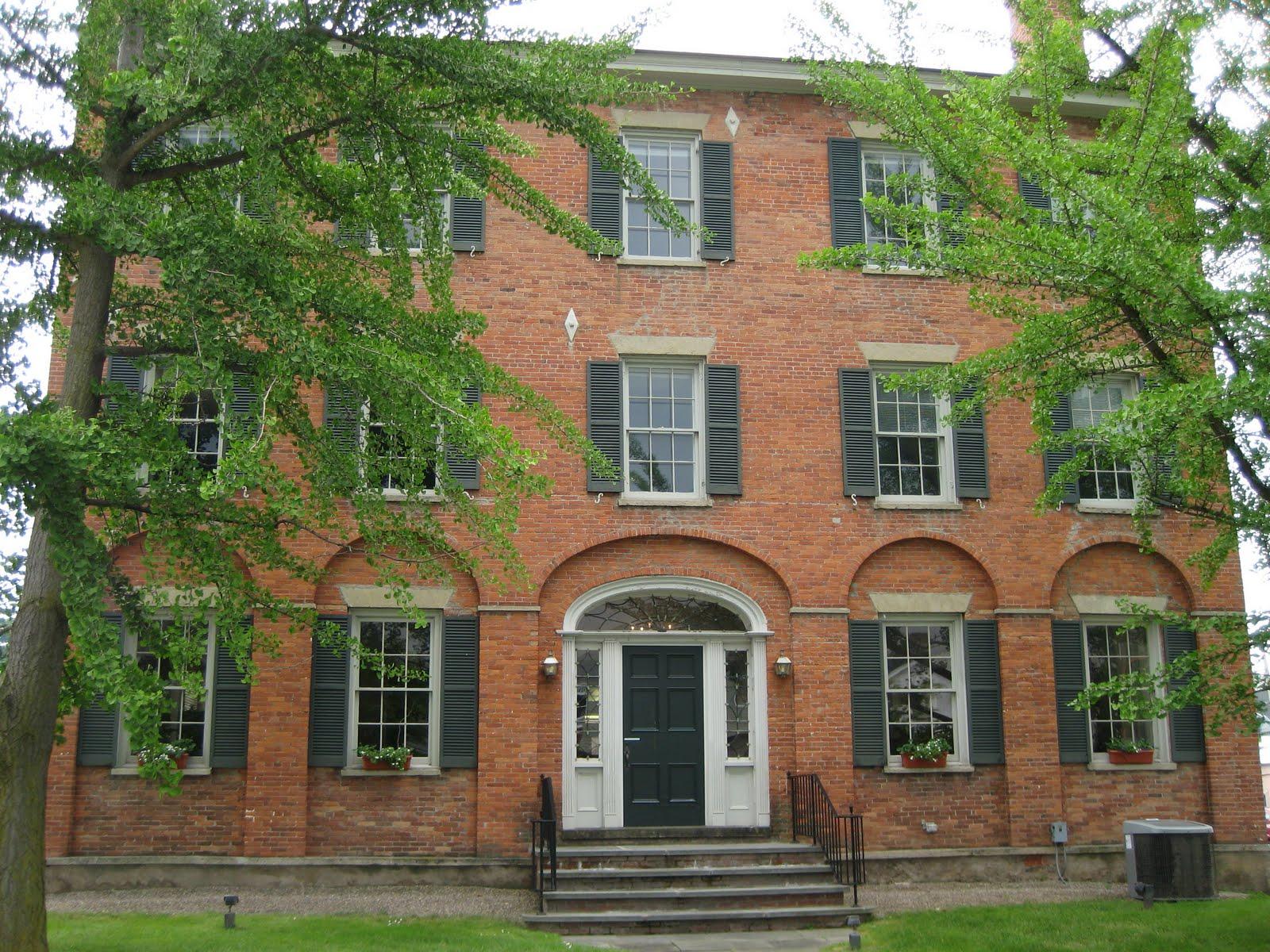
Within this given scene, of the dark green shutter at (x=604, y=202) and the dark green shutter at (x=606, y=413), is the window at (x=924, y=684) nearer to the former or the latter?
the dark green shutter at (x=606, y=413)

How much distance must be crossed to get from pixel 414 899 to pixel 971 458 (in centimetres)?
787

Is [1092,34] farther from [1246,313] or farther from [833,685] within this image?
[833,685]

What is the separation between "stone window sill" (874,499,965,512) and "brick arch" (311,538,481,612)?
472 centimetres

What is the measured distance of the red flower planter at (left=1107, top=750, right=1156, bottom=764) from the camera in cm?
1422

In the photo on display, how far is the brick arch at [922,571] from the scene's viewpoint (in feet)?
46.8

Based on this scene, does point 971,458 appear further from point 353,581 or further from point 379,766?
point 379,766

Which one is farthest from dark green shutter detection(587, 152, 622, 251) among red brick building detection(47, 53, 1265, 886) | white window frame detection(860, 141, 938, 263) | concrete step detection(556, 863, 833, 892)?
concrete step detection(556, 863, 833, 892)

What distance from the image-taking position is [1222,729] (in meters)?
14.4

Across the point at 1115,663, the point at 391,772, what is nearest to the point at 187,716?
the point at 391,772

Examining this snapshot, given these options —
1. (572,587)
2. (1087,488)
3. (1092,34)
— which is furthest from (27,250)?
(1087,488)

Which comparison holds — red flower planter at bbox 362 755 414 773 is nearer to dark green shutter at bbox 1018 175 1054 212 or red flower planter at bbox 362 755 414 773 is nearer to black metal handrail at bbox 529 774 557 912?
black metal handrail at bbox 529 774 557 912

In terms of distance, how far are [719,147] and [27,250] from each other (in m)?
8.05

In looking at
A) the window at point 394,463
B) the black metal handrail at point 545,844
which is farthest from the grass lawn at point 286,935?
the window at point 394,463

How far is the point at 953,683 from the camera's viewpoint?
14344 mm
